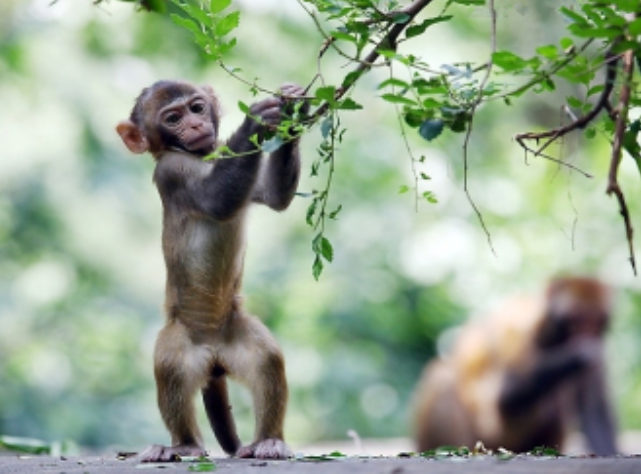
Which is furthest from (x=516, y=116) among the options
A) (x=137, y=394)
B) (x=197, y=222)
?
(x=197, y=222)

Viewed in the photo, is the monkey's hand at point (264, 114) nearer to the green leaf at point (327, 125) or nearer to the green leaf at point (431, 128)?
the green leaf at point (327, 125)

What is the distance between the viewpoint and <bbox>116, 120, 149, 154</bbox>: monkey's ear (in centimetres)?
598

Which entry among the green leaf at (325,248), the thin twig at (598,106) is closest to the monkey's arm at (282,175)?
the green leaf at (325,248)

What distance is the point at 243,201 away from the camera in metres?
5.35

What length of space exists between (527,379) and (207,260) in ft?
24.5

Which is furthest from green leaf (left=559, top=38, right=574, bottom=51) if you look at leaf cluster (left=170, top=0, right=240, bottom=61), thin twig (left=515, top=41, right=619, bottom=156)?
leaf cluster (left=170, top=0, right=240, bottom=61)

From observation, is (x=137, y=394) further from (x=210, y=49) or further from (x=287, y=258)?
(x=210, y=49)

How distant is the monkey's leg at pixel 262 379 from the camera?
5094 millimetres

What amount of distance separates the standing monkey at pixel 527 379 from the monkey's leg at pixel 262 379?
709cm

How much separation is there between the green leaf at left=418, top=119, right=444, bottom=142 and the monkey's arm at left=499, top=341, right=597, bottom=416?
28.6ft

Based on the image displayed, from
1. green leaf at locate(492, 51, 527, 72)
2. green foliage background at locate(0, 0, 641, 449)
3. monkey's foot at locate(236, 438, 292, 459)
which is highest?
green foliage background at locate(0, 0, 641, 449)

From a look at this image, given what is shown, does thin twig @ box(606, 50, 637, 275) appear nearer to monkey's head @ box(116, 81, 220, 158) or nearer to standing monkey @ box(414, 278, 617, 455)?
monkey's head @ box(116, 81, 220, 158)

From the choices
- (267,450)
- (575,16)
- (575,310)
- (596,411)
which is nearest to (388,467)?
(267,450)

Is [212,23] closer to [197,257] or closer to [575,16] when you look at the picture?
[575,16]
